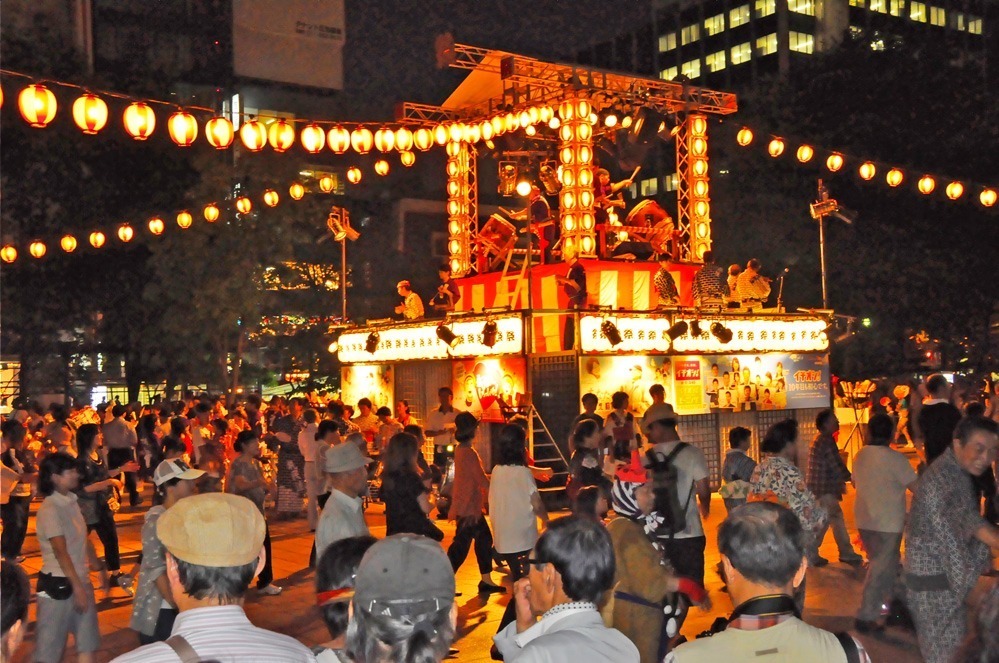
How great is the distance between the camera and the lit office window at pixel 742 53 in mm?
77562

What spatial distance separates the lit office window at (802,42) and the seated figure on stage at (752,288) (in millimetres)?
61401

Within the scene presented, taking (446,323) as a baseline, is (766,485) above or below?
below

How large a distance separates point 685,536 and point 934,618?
160cm

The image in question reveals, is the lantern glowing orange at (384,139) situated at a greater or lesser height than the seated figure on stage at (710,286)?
greater

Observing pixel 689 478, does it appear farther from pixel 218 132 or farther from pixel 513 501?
pixel 218 132

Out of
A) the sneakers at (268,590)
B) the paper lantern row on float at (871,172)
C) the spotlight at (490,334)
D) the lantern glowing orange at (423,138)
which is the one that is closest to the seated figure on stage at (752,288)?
the paper lantern row on float at (871,172)

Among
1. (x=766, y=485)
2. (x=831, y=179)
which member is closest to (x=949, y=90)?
(x=831, y=179)

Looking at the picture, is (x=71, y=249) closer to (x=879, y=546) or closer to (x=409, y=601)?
(x=879, y=546)

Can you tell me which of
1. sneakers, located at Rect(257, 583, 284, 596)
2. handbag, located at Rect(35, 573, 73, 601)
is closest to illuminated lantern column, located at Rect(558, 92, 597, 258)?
sneakers, located at Rect(257, 583, 284, 596)

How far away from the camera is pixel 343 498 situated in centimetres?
584

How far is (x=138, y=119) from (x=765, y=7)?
7165 centimetres

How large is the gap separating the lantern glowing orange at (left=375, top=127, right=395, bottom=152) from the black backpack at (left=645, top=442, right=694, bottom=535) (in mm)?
12103

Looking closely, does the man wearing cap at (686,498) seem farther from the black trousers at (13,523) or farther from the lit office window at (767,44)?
the lit office window at (767,44)

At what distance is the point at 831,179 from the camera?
27141 mm
